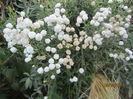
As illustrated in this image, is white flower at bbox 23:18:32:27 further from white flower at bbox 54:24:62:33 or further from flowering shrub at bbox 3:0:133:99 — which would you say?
white flower at bbox 54:24:62:33

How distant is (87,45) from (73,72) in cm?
25

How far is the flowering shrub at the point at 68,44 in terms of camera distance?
187cm

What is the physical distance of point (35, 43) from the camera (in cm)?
197

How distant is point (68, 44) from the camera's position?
190 centimetres

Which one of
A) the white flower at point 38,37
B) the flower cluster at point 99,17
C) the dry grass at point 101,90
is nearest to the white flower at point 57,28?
the white flower at point 38,37

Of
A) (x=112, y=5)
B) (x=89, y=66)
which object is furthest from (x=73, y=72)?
(x=112, y=5)

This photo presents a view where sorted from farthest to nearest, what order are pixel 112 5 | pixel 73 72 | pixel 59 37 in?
1. pixel 112 5
2. pixel 73 72
3. pixel 59 37

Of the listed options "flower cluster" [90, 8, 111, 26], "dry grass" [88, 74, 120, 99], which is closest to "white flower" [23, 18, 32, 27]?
"flower cluster" [90, 8, 111, 26]

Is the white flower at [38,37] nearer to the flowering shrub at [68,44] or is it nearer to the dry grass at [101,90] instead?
the flowering shrub at [68,44]

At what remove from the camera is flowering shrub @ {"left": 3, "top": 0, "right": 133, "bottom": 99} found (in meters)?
1.87

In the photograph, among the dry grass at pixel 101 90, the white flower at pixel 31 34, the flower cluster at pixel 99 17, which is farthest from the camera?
the dry grass at pixel 101 90

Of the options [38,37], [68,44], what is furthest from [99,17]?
[38,37]

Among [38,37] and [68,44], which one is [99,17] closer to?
[68,44]

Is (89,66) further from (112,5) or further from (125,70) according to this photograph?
(112,5)
